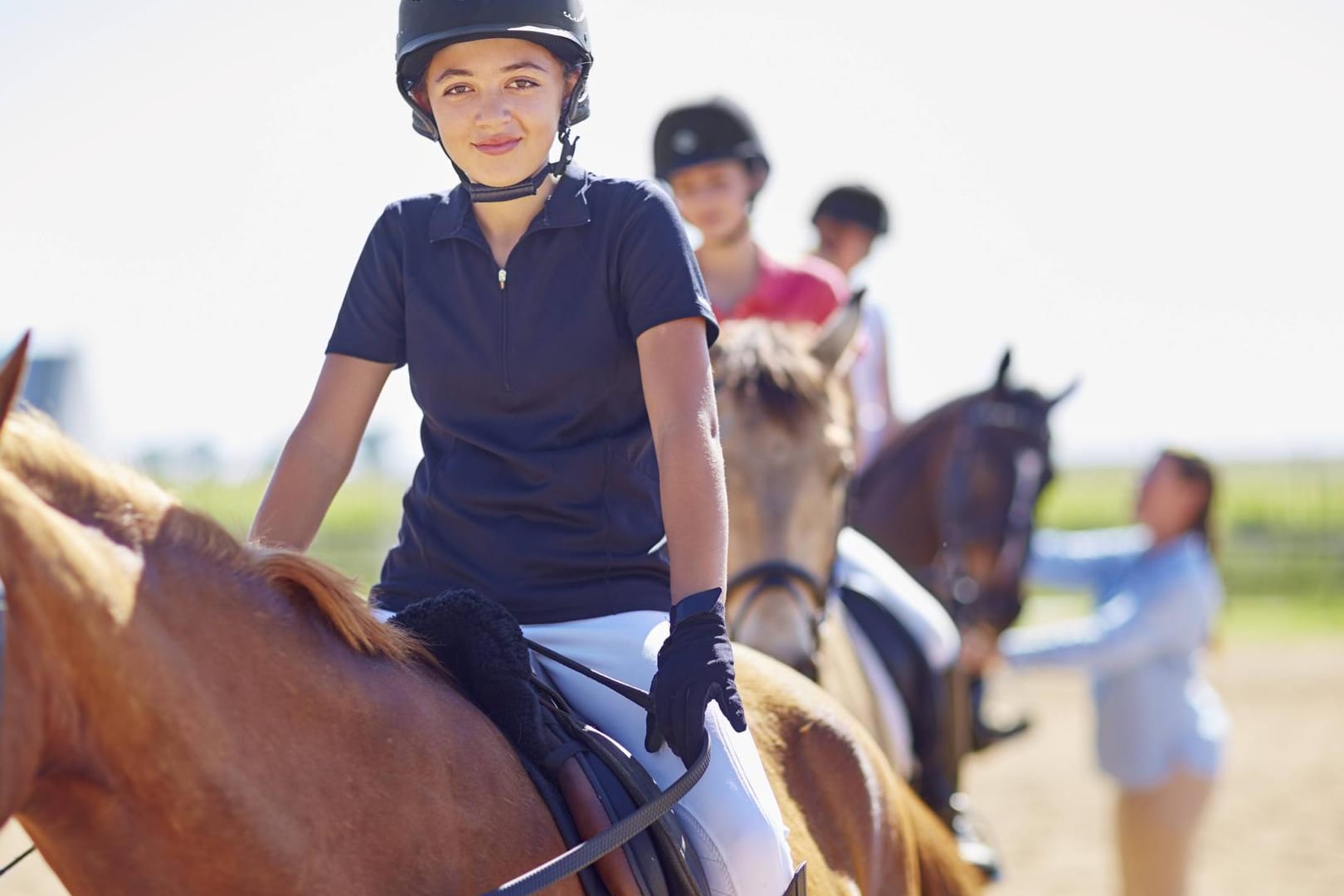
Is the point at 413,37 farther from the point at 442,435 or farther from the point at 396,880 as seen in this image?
the point at 396,880

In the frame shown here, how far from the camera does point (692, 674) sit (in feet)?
6.27

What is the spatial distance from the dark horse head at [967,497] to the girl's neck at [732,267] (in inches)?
52.9

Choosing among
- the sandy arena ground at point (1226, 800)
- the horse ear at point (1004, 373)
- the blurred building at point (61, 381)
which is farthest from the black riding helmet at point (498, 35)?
the blurred building at point (61, 381)

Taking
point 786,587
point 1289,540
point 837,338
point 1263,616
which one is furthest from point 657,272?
point 1289,540

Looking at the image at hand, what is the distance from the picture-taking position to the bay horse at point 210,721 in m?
1.45

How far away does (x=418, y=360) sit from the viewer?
7.26 ft

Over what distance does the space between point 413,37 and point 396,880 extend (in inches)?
50.4

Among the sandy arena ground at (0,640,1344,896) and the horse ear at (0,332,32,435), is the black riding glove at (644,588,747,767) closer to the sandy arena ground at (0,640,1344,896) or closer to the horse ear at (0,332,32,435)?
the horse ear at (0,332,32,435)

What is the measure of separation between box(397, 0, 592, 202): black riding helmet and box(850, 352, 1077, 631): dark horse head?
11.8 feet

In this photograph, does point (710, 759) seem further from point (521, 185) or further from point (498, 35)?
point (498, 35)

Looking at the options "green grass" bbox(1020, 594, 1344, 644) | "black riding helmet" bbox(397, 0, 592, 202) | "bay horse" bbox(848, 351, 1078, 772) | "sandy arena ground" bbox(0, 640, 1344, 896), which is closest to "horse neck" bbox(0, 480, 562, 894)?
"black riding helmet" bbox(397, 0, 592, 202)

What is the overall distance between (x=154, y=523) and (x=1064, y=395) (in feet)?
17.7

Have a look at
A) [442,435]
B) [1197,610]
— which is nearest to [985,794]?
[1197,610]

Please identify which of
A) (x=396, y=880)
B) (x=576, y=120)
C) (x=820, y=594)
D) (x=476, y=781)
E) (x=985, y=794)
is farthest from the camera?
(x=985, y=794)
